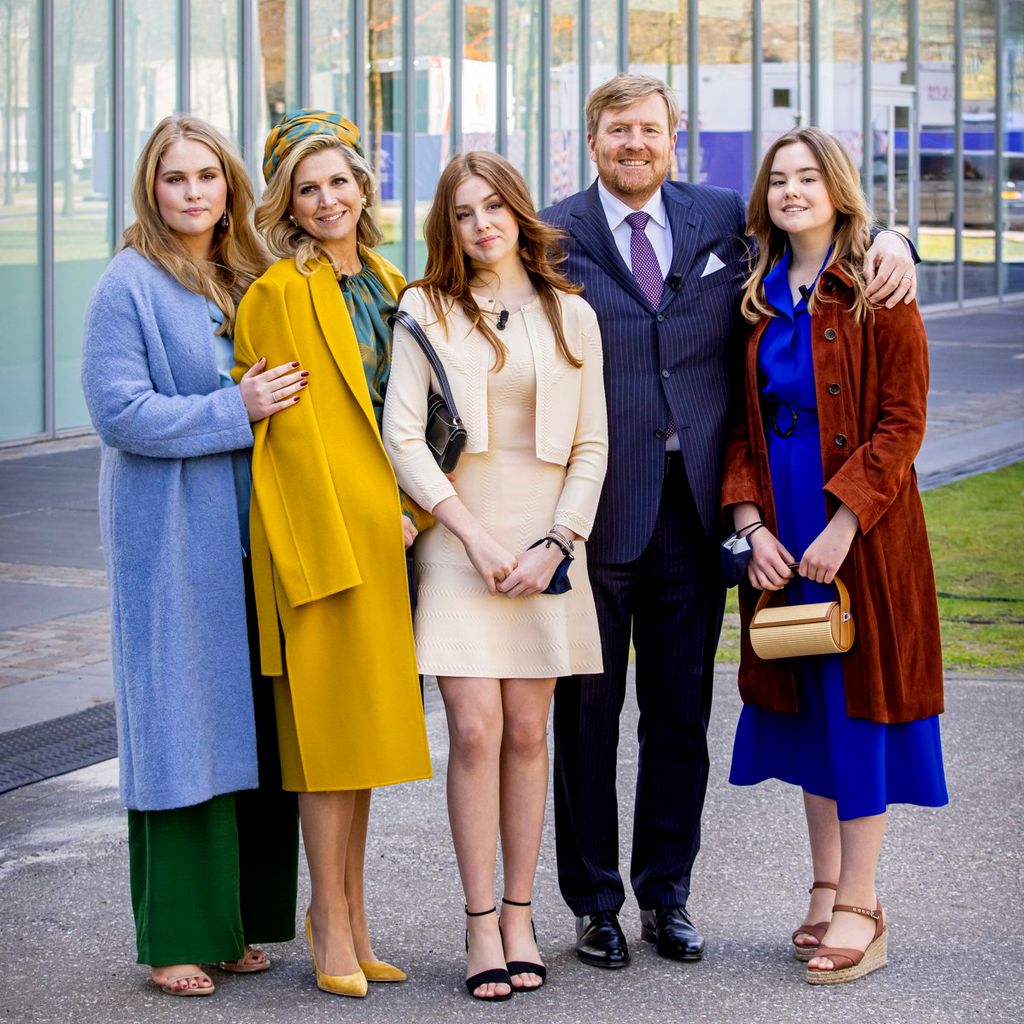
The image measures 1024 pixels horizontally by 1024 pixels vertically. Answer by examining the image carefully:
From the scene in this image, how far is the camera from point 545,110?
18.9m

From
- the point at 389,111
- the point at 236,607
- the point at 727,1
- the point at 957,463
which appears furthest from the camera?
the point at 727,1

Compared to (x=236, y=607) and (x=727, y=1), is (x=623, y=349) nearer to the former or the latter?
(x=236, y=607)

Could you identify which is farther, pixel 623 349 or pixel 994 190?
pixel 994 190

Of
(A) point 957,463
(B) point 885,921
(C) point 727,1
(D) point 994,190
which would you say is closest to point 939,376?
(A) point 957,463

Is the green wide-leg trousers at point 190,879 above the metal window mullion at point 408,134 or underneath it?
underneath

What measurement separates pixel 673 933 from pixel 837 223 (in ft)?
5.69

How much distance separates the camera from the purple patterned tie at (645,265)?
4.12 metres

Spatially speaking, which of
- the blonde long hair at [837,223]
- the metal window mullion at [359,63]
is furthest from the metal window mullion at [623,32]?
the blonde long hair at [837,223]

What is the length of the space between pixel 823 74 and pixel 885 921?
71.9 ft

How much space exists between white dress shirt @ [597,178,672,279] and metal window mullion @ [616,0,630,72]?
1656cm

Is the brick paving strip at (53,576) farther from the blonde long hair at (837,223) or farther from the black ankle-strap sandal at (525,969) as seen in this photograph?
the blonde long hair at (837,223)

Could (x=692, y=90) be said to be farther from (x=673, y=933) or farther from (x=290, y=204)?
(x=673, y=933)

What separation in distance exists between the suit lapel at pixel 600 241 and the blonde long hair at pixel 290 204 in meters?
0.57

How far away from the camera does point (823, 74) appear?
80.7 ft
